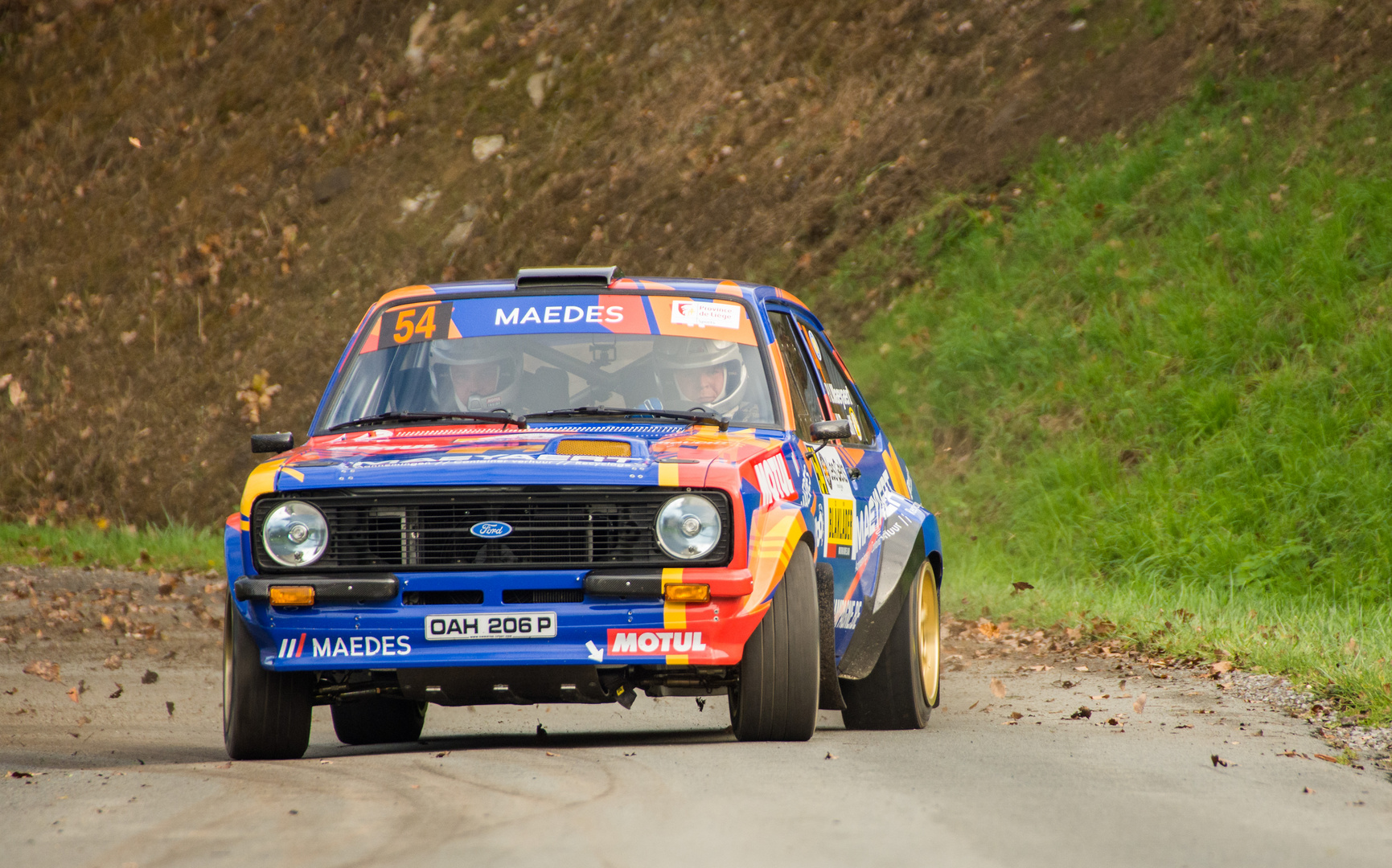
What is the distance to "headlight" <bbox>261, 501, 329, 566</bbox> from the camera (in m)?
5.83

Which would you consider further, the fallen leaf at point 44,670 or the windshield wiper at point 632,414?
the fallen leaf at point 44,670

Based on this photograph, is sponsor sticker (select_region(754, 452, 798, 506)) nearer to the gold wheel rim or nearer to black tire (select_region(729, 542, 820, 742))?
black tire (select_region(729, 542, 820, 742))

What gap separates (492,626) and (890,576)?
6.71 ft

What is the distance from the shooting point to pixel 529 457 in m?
5.79

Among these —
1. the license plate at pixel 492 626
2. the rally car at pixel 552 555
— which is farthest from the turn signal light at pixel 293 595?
the license plate at pixel 492 626

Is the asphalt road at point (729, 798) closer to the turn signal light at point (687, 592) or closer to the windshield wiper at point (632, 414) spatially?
the turn signal light at point (687, 592)

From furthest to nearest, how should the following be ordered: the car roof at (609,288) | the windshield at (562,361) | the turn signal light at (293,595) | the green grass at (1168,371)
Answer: the green grass at (1168,371), the car roof at (609,288), the windshield at (562,361), the turn signal light at (293,595)

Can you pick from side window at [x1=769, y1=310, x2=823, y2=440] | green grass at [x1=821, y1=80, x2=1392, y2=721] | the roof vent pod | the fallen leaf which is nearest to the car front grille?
side window at [x1=769, y1=310, x2=823, y2=440]

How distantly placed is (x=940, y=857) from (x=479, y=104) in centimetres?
2295

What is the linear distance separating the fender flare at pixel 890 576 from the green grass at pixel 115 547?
1068cm

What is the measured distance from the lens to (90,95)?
1132 inches

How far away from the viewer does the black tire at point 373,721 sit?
288 inches

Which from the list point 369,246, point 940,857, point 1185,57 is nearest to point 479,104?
point 369,246

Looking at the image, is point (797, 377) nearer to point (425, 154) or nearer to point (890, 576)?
point (890, 576)
